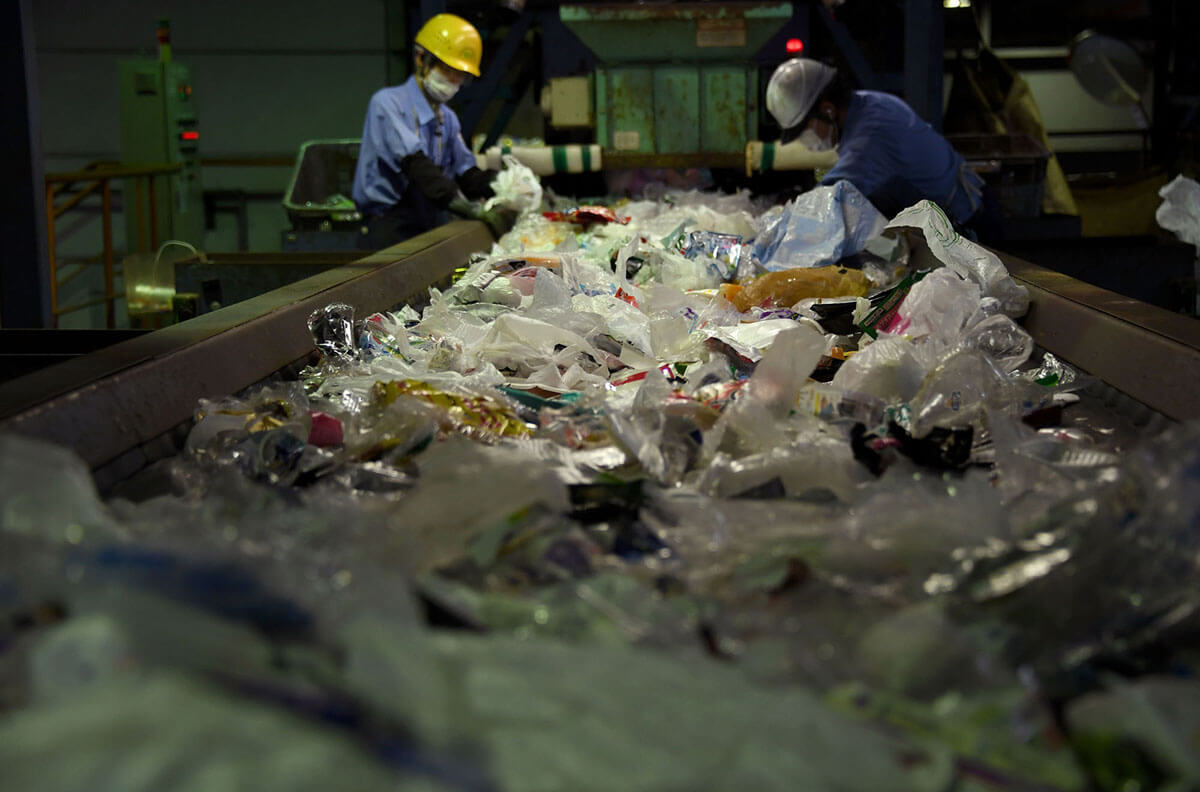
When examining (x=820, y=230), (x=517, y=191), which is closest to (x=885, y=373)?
(x=820, y=230)

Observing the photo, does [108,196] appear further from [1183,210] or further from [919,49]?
[1183,210]

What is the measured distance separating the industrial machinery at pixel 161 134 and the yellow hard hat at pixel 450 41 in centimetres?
291

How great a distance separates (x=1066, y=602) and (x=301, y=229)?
5.10 metres

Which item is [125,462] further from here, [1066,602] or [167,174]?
[167,174]

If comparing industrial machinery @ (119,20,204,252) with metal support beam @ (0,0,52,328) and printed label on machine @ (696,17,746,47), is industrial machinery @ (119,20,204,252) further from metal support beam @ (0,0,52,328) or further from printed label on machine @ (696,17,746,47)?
printed label on machine @ (696,17,746,47)

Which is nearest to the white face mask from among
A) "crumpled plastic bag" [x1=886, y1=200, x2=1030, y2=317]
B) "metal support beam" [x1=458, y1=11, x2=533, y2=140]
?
"metal support beam" [x1=458, y1=11, x2=533, y2=140]

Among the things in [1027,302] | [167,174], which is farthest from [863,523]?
[167,174]

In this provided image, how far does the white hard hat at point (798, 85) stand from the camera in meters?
4.14

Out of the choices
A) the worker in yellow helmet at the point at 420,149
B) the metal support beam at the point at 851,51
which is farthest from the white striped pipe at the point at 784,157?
the worker in yellow helmet at the point at 420,149

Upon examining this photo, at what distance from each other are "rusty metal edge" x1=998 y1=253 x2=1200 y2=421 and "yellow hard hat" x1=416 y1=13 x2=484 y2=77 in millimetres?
3363

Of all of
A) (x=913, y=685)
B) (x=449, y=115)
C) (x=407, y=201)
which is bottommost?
(x=913, y=685)

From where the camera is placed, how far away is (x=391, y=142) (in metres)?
5.12

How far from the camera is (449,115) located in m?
5.57

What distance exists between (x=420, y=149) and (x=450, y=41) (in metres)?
0.57
